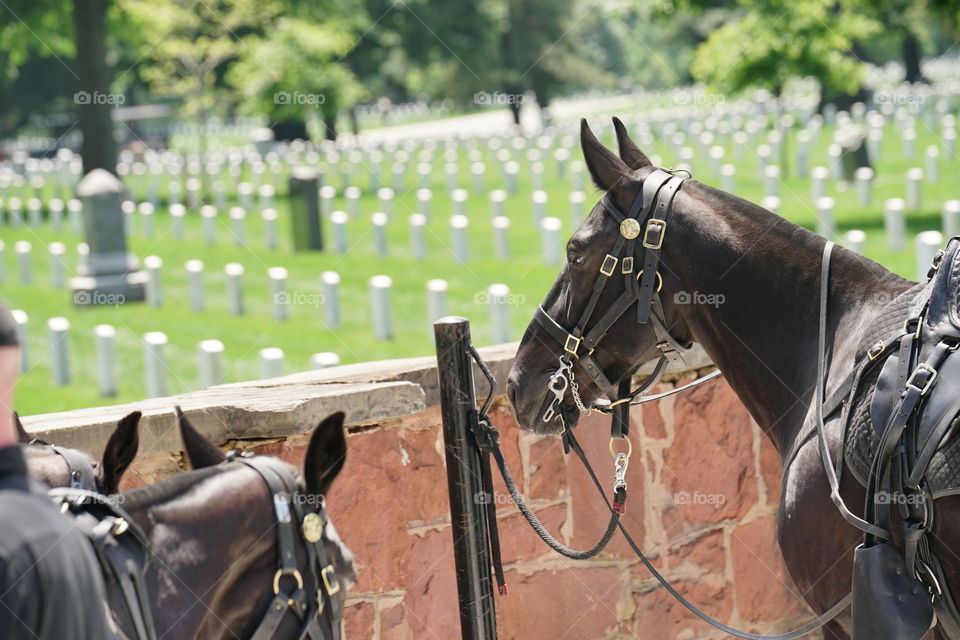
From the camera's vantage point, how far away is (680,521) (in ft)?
16.9

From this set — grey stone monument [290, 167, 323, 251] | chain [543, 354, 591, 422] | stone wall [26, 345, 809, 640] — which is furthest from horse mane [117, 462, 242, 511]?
grey stone monument [290, 167, 323, 251]

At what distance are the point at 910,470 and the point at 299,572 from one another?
5.46 feet

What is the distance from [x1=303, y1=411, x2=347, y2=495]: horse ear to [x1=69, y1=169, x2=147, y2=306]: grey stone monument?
14.2 m

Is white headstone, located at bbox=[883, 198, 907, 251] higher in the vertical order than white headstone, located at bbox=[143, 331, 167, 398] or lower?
higher

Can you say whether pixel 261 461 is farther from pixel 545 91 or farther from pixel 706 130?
pixel 545 91

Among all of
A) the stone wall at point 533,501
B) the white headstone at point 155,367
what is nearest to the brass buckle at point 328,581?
the stone wall at point 533,501

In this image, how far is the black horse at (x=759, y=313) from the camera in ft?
11.9

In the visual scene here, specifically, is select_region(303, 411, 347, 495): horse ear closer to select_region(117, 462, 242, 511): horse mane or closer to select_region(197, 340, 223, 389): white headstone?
select_region(117, 462, 242, 511): horse mane

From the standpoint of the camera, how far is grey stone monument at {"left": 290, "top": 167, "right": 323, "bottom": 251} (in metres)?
18.5

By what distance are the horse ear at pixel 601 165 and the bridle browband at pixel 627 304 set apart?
0.18ft

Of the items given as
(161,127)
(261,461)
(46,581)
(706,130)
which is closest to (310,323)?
(261,461)

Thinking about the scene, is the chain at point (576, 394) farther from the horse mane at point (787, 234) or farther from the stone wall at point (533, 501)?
the horse mane at point (787, 234)

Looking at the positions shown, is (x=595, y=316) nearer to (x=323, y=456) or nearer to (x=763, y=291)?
(x=763, y=291)

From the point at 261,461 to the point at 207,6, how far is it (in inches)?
971
